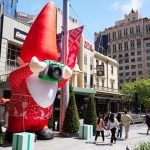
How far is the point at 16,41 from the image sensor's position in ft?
87.6

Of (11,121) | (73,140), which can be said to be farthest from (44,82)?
(73,140)

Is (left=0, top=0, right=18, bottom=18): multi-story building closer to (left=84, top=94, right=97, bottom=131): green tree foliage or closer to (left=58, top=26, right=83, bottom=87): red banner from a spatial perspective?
(left=58, top=26, right=83, bottom=87): red banner

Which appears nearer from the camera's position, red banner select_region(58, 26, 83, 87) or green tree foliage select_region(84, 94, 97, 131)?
red banner select_region(58, 26, 83, 87)

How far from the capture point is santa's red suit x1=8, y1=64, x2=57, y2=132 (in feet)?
45.5

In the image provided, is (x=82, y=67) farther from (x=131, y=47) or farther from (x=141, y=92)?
(x=131, y=47)

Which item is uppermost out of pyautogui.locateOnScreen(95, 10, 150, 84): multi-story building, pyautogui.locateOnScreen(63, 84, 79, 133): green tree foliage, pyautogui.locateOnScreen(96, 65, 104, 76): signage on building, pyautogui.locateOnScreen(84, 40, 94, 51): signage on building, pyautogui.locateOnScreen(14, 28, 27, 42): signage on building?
pyautogui.locateOnScreen(95, 10, 150, 84): multi-story building

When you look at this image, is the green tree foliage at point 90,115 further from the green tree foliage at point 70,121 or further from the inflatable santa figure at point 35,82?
the inflatable santa figure at point 35,82

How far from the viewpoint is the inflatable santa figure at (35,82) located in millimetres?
13859

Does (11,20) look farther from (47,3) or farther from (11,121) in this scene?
(11,121)

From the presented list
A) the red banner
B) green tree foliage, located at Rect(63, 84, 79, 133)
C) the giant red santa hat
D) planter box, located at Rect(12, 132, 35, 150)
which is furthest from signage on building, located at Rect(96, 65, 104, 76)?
planter box, located at Rect(12, 132, 35, 150)

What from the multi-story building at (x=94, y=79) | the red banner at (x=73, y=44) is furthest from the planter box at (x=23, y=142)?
the multi-story building at (x=94, y=79)

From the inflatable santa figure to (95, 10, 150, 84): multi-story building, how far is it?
3254 inches

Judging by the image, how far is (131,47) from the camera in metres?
104

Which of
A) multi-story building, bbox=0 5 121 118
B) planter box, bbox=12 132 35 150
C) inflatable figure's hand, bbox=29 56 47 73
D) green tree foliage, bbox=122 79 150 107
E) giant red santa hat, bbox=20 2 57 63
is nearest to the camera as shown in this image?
planter box, bbox=12 132 35 150
